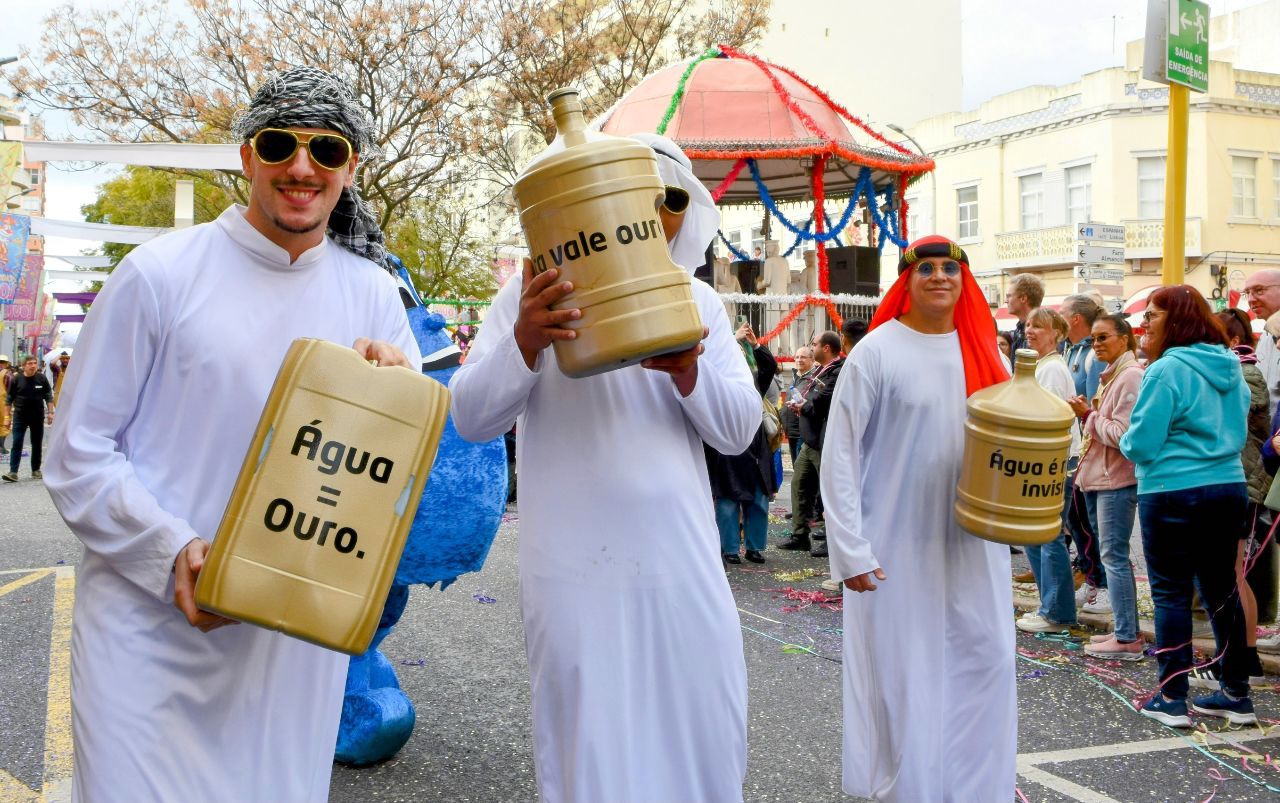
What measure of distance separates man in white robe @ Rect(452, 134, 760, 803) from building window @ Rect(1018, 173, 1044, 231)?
32.2 meters

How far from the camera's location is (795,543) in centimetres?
934

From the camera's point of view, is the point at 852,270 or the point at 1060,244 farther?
the point at 1060,244

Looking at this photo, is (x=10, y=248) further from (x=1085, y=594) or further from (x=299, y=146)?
(x=299, y=146)

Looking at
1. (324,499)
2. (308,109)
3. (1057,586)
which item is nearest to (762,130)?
(1057,586)

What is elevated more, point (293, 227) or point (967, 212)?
point (967, 212)

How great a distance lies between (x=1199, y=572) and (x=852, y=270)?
36.6 feet

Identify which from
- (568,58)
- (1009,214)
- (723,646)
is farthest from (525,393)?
(1009,214)

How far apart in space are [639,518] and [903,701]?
4.74ft

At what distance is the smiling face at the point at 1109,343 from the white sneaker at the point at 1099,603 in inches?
61.4

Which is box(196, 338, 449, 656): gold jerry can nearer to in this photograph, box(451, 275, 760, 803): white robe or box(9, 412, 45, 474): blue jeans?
box(451, 275, 760, 803): white robe

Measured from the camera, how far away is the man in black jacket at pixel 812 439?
340 inches

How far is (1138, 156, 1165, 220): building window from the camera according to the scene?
30141 mm

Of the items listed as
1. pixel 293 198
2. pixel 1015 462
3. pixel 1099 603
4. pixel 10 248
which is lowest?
pixel 1099 603

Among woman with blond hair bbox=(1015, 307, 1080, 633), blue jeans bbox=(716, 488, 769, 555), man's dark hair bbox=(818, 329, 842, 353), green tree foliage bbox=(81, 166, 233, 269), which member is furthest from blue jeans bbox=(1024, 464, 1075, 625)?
green tree foliage bbox=(81, 166, 233, 269)
